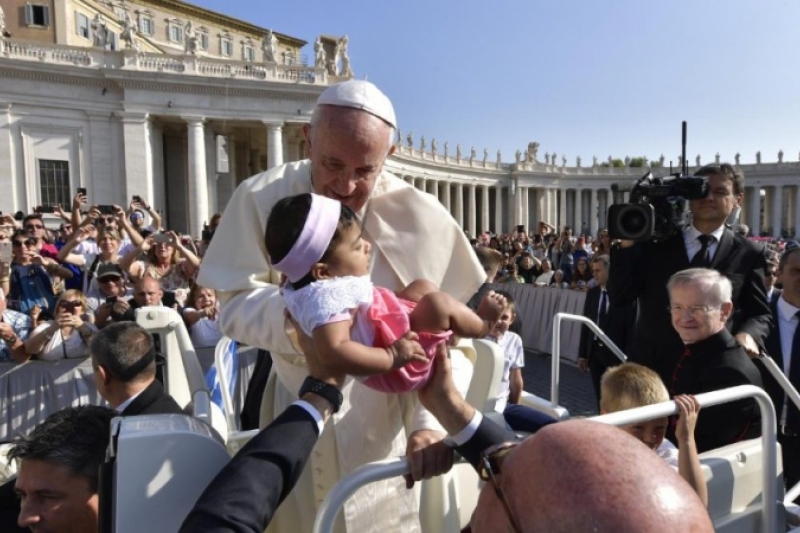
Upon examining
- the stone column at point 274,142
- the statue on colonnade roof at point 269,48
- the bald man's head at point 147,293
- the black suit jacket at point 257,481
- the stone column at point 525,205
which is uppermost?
the statue on colonnade roof at point 269,48

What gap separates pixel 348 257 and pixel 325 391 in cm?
38

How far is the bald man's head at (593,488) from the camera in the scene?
77 cm

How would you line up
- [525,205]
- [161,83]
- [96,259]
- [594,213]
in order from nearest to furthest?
[96,259]
[161,83]
[525,205]
[594,213]

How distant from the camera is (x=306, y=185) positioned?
2.01 metres

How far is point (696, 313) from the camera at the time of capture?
9.73 ft

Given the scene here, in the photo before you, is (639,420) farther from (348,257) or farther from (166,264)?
(166,264)

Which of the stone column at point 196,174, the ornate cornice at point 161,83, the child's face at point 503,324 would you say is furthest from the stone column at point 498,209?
the child's face at point 503,324

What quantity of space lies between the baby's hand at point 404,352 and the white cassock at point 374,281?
0.32 meters

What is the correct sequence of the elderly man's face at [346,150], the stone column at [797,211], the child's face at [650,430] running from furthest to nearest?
the stone column at [797,211]
the child's face at [650,430]
the elderly man's face at [346,150]

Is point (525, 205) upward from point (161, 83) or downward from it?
downward

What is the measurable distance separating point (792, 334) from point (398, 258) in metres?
3.74

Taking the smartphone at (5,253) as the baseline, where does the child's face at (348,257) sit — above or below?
above

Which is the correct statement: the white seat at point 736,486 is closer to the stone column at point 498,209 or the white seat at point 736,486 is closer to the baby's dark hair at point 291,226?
the baby's dark hair at point 291,226

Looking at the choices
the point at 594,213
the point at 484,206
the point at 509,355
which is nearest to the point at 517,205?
the point at 484,206
